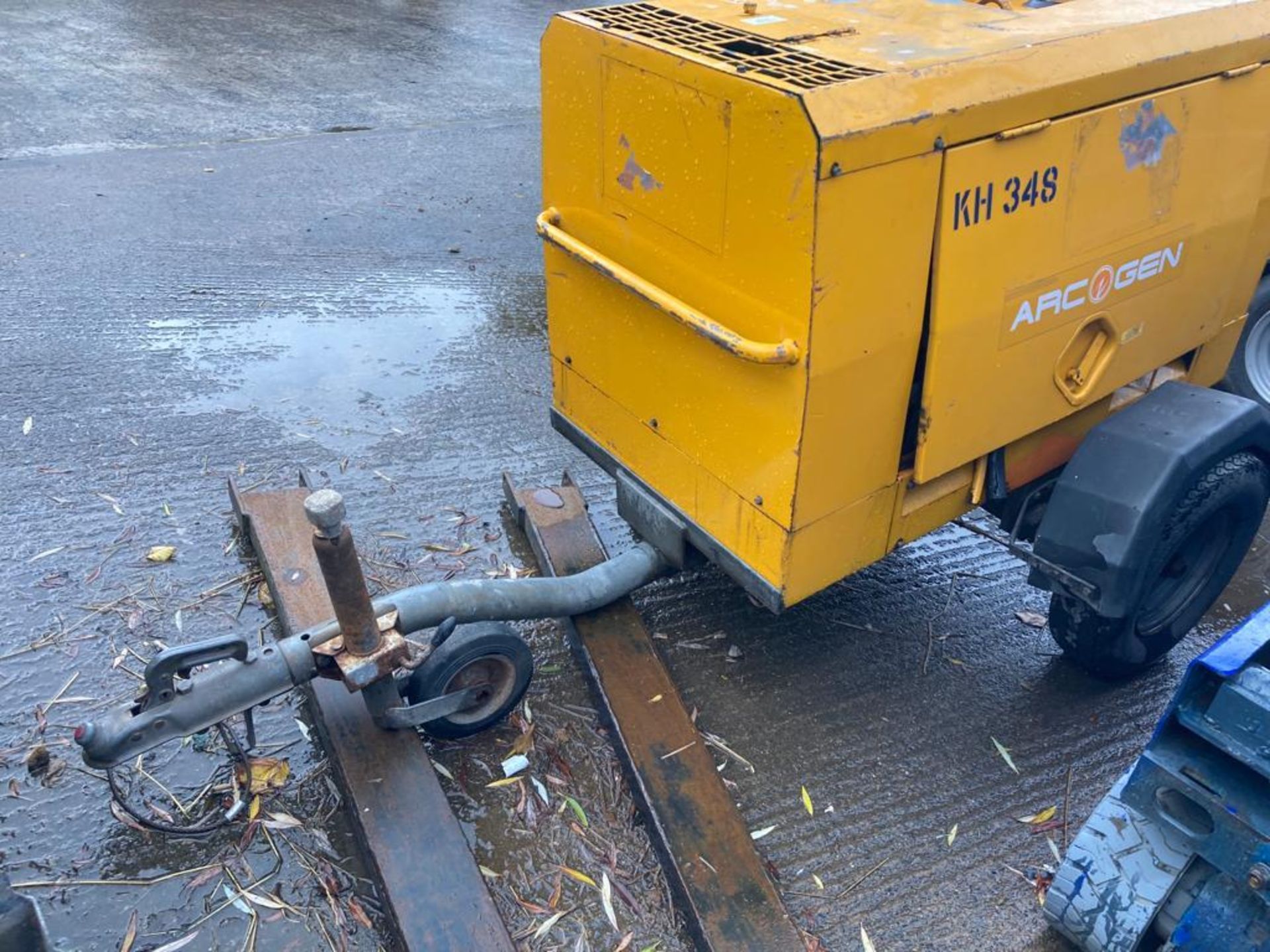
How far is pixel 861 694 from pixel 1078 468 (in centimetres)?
97

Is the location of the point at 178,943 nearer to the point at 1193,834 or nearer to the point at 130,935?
the point at 130,935

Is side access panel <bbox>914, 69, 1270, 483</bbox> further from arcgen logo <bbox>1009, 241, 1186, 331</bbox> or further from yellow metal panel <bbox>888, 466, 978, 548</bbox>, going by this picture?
yellow metal panel <bbox>888, 466, 978, 548</bbox>

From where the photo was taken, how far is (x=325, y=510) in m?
2.30

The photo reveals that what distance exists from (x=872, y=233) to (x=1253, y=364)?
3.15m

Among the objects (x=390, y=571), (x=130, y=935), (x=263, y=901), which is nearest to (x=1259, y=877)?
(x=263, y=901)

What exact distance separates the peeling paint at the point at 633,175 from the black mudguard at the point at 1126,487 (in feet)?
4.57

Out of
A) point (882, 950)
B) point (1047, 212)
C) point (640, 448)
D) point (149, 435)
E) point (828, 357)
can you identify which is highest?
point (1047, 212)

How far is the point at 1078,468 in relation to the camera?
114 inches

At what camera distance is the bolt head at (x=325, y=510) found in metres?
2.29

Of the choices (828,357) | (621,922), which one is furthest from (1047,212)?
(621,922)

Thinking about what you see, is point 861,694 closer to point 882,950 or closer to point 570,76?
point 882,950

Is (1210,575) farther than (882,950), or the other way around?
(1210,575)

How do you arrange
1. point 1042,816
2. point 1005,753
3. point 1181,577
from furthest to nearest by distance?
point 1181,577 < point 1005,753 < point 1042,816

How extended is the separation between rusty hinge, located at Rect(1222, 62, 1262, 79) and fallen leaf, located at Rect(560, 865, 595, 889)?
8.80ft
